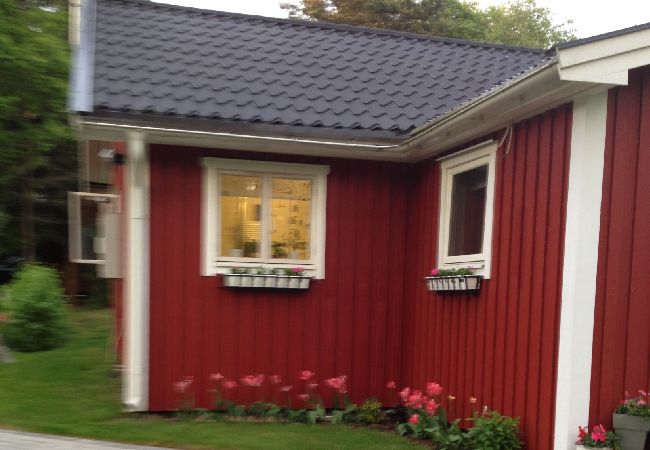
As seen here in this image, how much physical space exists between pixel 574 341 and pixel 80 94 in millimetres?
4809

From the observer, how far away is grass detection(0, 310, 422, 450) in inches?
205

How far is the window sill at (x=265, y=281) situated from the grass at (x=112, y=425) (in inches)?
53.6

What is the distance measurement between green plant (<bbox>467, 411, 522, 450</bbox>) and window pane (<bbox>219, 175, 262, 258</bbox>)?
2.86 m

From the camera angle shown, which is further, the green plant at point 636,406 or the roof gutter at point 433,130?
the roof gutter at point 433,130

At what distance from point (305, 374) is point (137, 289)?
1.88 metres

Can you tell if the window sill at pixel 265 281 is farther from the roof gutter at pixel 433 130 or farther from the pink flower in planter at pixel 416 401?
the pink flower in planter at pixel 416 401

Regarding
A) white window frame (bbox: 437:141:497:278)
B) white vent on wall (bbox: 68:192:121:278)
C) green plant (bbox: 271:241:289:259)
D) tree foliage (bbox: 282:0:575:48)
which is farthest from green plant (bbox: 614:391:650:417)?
tree foliage (bbox: 282:0:575:48)

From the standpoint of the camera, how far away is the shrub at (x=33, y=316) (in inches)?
341

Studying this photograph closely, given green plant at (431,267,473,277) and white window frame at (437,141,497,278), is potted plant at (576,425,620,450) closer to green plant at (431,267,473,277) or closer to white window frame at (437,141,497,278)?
white window frame at (437,141,497,278)

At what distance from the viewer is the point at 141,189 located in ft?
19.4

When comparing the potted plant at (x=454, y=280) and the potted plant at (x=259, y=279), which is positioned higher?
the potted plant at (x=454, y=280)

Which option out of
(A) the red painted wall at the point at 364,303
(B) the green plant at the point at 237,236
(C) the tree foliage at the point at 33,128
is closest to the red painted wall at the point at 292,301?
(A) the red painted wall at the point at 364,303

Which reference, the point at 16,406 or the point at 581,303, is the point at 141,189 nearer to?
the point at 16,406

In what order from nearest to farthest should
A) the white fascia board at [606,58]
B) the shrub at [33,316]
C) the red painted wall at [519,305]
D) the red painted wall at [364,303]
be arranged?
1. the white fascia board at [606,58]
2. the red painted wall at [519,305]
3. the red painted wall at [364,303]
4. the shrub at [33,316]
